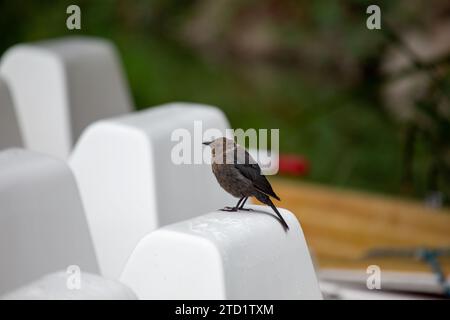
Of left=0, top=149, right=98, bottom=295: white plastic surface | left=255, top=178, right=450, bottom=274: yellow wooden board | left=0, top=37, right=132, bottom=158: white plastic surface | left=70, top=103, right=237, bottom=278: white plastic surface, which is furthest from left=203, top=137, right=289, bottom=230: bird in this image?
left=0, top=37, right=132, bottom=158: white plastic surface

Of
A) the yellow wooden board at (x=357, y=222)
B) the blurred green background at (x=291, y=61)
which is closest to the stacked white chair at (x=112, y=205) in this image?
the yellow wooden board at (x=357, y=222)

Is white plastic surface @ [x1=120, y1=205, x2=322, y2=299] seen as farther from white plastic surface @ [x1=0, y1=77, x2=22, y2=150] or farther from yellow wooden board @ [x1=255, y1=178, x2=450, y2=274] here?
yellow wooden board @ [x1=255, y1=178, x2=450, y2=274]

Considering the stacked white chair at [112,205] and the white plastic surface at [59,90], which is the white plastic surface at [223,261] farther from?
the white plastic surface at [59,90]

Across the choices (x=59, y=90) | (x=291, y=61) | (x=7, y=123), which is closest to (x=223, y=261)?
(x=7, y=123)

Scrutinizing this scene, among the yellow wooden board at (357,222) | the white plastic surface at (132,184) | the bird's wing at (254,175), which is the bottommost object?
the yellow wooden board at (357,222)

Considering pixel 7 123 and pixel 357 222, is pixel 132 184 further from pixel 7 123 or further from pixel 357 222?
pixel 357 222
